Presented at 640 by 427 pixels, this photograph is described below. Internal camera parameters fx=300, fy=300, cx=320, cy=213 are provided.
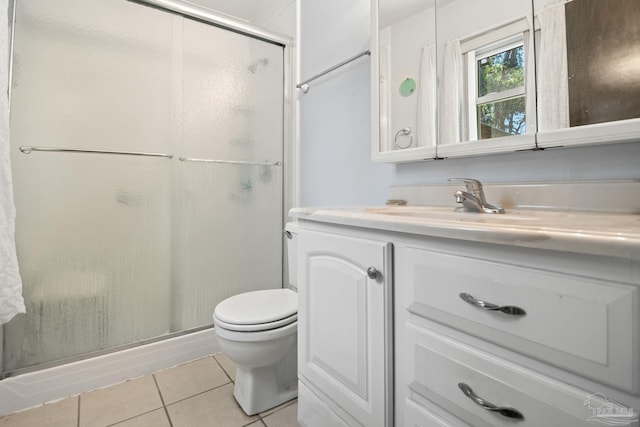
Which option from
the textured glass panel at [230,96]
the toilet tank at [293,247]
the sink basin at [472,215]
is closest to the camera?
the sink basin at [472,215]

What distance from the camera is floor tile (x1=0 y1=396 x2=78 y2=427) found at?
1.23 meters

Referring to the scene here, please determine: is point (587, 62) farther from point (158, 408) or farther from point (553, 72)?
point (158, 408)

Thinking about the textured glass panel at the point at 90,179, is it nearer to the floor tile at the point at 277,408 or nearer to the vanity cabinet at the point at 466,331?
the floor tile at the point at 277,408

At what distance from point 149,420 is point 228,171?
1.33m

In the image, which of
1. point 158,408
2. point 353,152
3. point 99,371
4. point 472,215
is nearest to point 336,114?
point 353,152

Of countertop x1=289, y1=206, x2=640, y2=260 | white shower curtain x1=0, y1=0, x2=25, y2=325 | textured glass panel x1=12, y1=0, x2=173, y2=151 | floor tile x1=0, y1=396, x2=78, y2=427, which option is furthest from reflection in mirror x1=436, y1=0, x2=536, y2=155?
floor tile x1=0, y1=396, x2=78, y2=427

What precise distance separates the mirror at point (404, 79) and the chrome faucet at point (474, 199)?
257 mm

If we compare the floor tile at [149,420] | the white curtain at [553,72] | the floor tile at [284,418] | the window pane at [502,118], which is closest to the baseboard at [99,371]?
the floor tile at [149,420]

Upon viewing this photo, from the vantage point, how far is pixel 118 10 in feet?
5.15

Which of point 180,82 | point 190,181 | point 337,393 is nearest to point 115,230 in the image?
point 190,181

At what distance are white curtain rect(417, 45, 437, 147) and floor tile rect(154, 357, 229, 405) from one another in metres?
1.51

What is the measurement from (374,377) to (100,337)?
147 cm

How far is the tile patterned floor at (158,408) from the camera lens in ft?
4.06

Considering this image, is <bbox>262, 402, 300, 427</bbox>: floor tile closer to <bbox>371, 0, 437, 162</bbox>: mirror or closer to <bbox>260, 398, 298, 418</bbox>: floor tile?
<bbox>260, 398, 298, 418</bbox>: floor tile
